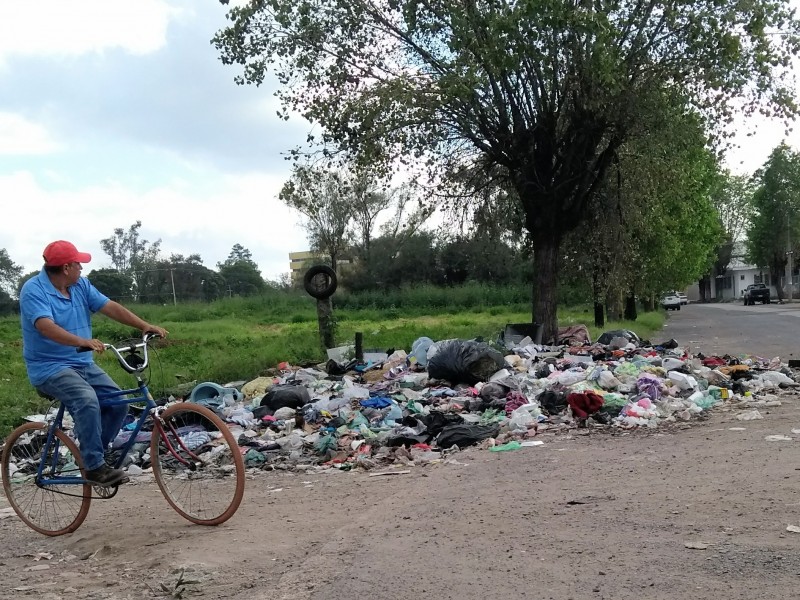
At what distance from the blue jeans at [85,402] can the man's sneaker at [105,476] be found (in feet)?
0.11

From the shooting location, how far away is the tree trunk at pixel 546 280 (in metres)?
18.7

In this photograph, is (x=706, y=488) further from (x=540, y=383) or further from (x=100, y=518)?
(x=540, y=383)

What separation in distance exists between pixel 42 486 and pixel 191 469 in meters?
1.13

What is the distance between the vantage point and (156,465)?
5.15 m

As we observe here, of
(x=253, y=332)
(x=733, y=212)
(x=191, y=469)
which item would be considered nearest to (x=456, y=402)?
(x=191, y=469)

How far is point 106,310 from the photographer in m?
5.42

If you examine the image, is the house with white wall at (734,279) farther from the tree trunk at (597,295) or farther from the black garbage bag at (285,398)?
the black garbage bag at (285,398)

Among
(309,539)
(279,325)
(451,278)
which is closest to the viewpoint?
(309,539)

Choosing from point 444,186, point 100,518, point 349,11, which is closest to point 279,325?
point 444,186

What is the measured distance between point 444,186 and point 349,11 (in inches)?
184

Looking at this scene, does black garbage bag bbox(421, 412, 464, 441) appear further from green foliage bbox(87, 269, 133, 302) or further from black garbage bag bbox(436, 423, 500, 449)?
green foliage bbox(87, 269, 133, 302)

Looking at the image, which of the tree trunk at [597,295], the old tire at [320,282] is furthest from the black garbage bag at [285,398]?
the tree trunk at [597,295]

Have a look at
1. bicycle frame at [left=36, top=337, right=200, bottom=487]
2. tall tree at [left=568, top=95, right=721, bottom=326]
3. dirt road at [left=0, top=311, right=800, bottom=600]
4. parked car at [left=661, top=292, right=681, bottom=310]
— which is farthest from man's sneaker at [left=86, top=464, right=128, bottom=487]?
parked car at [left=661, top=292, right=681, bottom=310]

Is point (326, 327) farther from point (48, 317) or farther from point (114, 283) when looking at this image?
point (114, 283)
